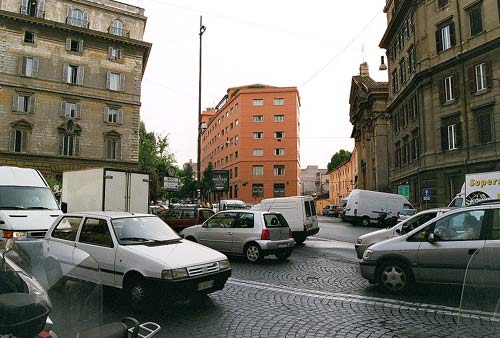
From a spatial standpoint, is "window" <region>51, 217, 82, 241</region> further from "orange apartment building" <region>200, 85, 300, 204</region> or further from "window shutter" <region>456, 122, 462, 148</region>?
"orange apartment building" <region>200, 85, 300, 204</region>

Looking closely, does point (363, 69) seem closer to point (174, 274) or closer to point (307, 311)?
point (307, 311)

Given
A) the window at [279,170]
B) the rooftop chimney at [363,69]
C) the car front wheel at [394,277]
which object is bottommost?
the car front wheel at [394,277]

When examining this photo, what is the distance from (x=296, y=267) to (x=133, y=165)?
32942 millimetres

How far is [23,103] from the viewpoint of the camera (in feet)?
119

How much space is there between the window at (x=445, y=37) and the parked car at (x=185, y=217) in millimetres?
23610

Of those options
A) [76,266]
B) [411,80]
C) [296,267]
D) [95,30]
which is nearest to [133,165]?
[95,30]

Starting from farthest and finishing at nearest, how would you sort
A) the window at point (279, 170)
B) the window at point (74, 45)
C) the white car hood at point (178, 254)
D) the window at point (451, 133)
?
1. the window at point (279, 170)
2. the window at point (74, 45)
3. the window at point (451, 133)
4. the white car hood at point (178, 254)

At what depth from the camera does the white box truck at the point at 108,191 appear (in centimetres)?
1405

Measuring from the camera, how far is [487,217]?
6867 mm

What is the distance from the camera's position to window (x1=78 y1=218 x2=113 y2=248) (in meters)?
7.01

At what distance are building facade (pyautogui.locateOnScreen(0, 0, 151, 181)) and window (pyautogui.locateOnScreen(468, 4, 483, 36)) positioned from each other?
30.5 m

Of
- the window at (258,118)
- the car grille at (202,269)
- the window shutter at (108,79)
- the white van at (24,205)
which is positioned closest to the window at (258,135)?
the window at (258,118)

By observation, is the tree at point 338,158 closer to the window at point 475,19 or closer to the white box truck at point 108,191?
the window at point 475,19

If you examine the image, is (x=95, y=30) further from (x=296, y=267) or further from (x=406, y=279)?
(x=406, y=279)
